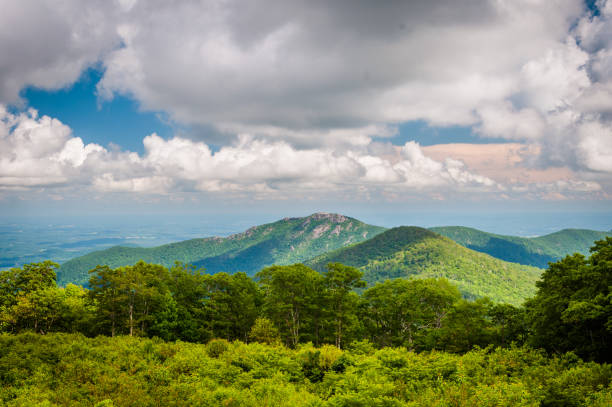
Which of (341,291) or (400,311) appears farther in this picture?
(400,311)

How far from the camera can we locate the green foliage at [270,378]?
62.4ft

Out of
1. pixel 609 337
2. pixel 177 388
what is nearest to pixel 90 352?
pixel 177 388

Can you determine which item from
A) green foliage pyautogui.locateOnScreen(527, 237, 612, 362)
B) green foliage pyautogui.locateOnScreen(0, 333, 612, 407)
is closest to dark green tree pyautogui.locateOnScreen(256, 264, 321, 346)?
A: green foliage pyautogui.locateOnScreen(0, 333, 612, 407)

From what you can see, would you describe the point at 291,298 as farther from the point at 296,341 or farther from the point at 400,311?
the point at 400,311

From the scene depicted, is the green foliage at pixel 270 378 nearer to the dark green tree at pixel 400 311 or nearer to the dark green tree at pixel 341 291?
the dark green tree at pixel 341 291

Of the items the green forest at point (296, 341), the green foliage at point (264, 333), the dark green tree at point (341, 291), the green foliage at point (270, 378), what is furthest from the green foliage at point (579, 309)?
the green foliage at point (264, 333)

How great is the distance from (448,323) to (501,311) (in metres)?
8.47

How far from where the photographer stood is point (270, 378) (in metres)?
26.7

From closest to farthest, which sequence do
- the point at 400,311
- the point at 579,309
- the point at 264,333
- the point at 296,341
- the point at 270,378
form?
the point at 270,378, the point at 579,309, the point at 264,333, the point at 296,341, the point at 400,311

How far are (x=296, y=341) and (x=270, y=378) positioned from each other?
25.8m

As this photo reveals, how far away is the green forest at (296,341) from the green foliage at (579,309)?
177mm

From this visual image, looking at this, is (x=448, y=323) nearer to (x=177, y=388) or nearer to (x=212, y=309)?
(x=212, y=309)

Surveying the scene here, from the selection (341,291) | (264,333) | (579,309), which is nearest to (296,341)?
(264,333)

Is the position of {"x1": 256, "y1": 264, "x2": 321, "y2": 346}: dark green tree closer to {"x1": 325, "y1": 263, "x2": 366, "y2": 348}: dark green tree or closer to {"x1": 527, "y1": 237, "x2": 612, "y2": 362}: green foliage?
{"x1": 325, "y1": 263, "x2": 366, "y2": 348}: dark green tree
